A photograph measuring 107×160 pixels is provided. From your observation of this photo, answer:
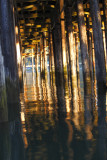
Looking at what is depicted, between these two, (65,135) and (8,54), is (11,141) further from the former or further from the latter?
(8,54)

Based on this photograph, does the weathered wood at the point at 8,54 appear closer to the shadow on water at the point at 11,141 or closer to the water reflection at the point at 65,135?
the water reflection at the point at 65,135

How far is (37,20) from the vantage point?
20.6 metres

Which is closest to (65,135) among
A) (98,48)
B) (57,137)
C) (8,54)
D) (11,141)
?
→ (57,137)

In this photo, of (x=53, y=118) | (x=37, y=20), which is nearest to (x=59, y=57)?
(x=37, y=20)

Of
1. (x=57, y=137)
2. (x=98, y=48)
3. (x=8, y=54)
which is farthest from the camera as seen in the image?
(x=98, y=48)

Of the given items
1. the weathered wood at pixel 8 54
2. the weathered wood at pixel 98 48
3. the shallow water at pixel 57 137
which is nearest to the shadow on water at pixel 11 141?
the shallow water at pixel 57 137

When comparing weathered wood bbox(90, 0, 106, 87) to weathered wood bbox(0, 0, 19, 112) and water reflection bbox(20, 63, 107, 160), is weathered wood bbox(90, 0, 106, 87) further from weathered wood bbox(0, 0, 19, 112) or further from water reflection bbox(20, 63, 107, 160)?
water reflection bbox(20, 63, 107, 160)

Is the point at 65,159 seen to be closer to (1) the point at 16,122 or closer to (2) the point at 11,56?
(1) the point at 16,122

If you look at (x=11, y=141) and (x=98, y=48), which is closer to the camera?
(x=11, y=141)

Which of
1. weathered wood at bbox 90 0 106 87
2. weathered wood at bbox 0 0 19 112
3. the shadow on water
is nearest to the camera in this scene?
the shadow on water

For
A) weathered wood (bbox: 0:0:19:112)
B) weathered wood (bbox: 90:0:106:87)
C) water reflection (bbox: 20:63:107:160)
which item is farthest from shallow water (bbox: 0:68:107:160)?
weathered wood (bbox: 90:0:106:87)

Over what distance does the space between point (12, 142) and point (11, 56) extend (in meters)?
3.63

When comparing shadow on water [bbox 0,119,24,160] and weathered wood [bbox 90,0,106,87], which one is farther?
weathered wood [bbox 90,0,106,87]

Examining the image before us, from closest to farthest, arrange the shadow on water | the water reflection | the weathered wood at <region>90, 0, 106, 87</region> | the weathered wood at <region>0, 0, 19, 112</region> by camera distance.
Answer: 1. the water reflection
2. the shadow on water
3. the weathered wood at <region>0, 0, 19, 112</region>
4. the weathered wood at <region>90, 0, 106, 87</region>
